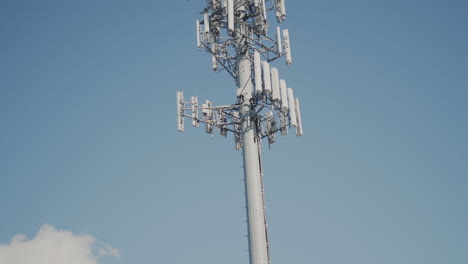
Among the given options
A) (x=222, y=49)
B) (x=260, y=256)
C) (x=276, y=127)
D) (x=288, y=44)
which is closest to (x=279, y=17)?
(x=288, y=44)

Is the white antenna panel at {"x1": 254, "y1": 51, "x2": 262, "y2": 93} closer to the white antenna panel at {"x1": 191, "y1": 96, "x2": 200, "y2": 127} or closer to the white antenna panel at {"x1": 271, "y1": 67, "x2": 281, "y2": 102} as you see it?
the white antenna panel at {"x1": 271, "y1": 67, "x2": 281, "y2": 102}


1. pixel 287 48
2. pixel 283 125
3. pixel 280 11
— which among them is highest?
pixel 280 11

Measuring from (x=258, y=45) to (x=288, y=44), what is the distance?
1.91 m

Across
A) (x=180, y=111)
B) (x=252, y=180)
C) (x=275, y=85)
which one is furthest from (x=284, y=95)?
(x=180, y=111)

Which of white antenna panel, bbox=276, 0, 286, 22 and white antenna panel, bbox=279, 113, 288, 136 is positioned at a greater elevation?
white antenna panel, bbox=276, 0, 286, 22

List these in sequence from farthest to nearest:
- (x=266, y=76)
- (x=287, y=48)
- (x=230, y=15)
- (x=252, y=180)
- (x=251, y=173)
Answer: (x=287, y=48)
(x=230, y=15)
(x=266, y=76)
(x=251, y=173)
(x=252, y=180)

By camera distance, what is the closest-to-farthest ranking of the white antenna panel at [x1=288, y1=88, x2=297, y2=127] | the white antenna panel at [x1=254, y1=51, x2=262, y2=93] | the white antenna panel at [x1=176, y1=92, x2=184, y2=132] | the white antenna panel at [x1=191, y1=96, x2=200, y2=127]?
the white antenna panel at [x1=254, y1=51, x2=262, y2=93]
the white antenna panel at [x1=288, y1=88, x2=297, y2=127]
the white antenna panel at [x1=176, y1=92, x2=184, y2=132]
the white antenna panel at [x1=191, y1=96, x2=200, y2=127]

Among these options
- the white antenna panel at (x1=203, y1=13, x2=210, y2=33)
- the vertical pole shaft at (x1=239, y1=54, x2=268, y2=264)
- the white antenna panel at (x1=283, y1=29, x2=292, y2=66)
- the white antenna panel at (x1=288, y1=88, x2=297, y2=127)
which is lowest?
the vertical pole shaft at (x1=239, y1=54, x2=268, y2=264)

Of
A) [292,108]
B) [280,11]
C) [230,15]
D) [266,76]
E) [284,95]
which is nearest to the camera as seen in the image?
[266,76]

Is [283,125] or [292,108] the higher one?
[292,108]

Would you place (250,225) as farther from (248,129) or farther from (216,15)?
(216,15)

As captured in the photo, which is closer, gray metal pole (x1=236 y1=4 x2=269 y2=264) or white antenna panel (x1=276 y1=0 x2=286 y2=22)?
gray metal pole (x1=236 y1=4 x2=269 y2=264)

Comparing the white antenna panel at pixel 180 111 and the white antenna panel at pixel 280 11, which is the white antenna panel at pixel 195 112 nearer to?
the white antenna panel at pixel 180 111

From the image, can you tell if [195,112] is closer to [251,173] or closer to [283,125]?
[283,125]
